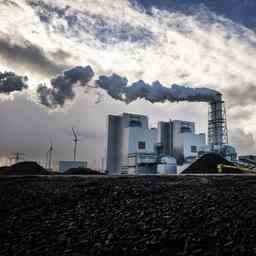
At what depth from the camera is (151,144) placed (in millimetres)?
63406

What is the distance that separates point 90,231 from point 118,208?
1654mm

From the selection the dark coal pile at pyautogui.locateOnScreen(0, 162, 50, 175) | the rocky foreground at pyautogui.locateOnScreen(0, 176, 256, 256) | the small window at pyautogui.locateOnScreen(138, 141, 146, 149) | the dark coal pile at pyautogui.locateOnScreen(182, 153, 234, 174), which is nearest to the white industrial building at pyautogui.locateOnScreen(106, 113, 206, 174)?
the small window at pyautogui.locateOnScreen(138, 141, 146, 149)

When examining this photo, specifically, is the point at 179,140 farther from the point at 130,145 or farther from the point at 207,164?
the point at 207,164


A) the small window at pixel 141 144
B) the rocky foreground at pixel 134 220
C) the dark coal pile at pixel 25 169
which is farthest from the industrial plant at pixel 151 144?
the rocky foreground at pixel 134 220

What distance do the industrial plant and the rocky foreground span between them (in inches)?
1839

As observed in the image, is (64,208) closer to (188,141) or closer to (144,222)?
(144,222)

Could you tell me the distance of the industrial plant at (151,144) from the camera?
57688mm

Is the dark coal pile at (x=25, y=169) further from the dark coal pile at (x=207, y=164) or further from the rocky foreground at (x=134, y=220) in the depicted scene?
the rocky foreground at (x=134, y=220)

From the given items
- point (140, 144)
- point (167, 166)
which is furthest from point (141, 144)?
point (167, 166)

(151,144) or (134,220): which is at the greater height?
(151,144)

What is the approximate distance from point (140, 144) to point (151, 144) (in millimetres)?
2732

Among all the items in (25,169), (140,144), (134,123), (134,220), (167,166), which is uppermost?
(134,123)

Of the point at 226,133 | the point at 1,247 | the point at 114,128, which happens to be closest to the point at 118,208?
the point at 1,247

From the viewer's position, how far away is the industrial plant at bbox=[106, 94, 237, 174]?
57.7 meters
